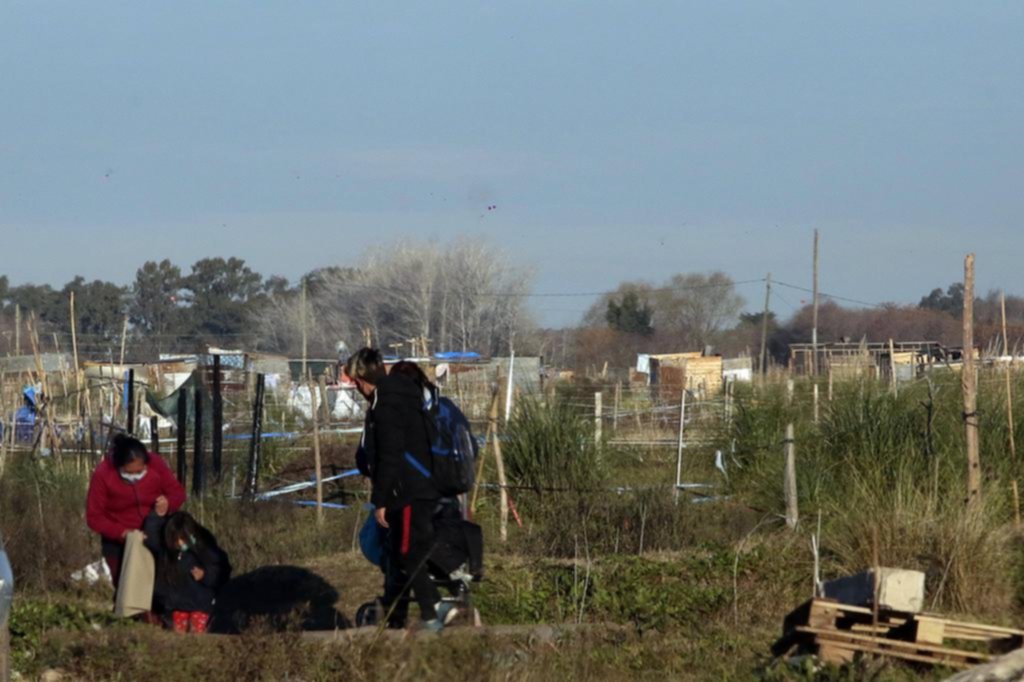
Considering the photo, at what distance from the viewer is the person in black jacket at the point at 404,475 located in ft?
24.5

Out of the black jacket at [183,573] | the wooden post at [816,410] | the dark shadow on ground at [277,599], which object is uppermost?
the wooden post at [816,410]

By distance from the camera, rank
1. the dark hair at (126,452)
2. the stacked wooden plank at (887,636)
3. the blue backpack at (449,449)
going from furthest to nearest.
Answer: the dark hair at (126,452)
the blue backpack at (449,449)
the stacked wooden plank at (887,636)

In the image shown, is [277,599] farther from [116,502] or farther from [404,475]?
[404,475]

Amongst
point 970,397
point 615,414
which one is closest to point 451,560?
point 970,397

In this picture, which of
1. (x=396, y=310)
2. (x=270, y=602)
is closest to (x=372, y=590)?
(x=270, y=602)

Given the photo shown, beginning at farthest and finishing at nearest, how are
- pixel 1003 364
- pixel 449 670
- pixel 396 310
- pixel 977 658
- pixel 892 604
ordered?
pixel 396 310 < pixel 1003 364 < pixel 892 604 < pixel 977 658 < pixel 449 670

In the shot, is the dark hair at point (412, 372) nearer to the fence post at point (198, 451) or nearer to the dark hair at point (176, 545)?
the dark hair at point (176, 545)

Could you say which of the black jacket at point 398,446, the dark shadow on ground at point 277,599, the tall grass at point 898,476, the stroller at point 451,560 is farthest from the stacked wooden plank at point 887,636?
the dark shadow on ground at point 277,599

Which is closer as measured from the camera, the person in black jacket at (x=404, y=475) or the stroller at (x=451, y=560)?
the person in black jacket at (x=404, y=475)

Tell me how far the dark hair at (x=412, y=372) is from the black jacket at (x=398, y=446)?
3.8 inches

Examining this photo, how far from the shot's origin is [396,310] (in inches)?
2621

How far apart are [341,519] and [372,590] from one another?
5.34 meters

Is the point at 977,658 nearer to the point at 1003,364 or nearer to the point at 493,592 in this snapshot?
the point at 493,592

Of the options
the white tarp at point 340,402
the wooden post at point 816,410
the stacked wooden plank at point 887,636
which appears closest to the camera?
the stacked wooden plank at point 887,636
